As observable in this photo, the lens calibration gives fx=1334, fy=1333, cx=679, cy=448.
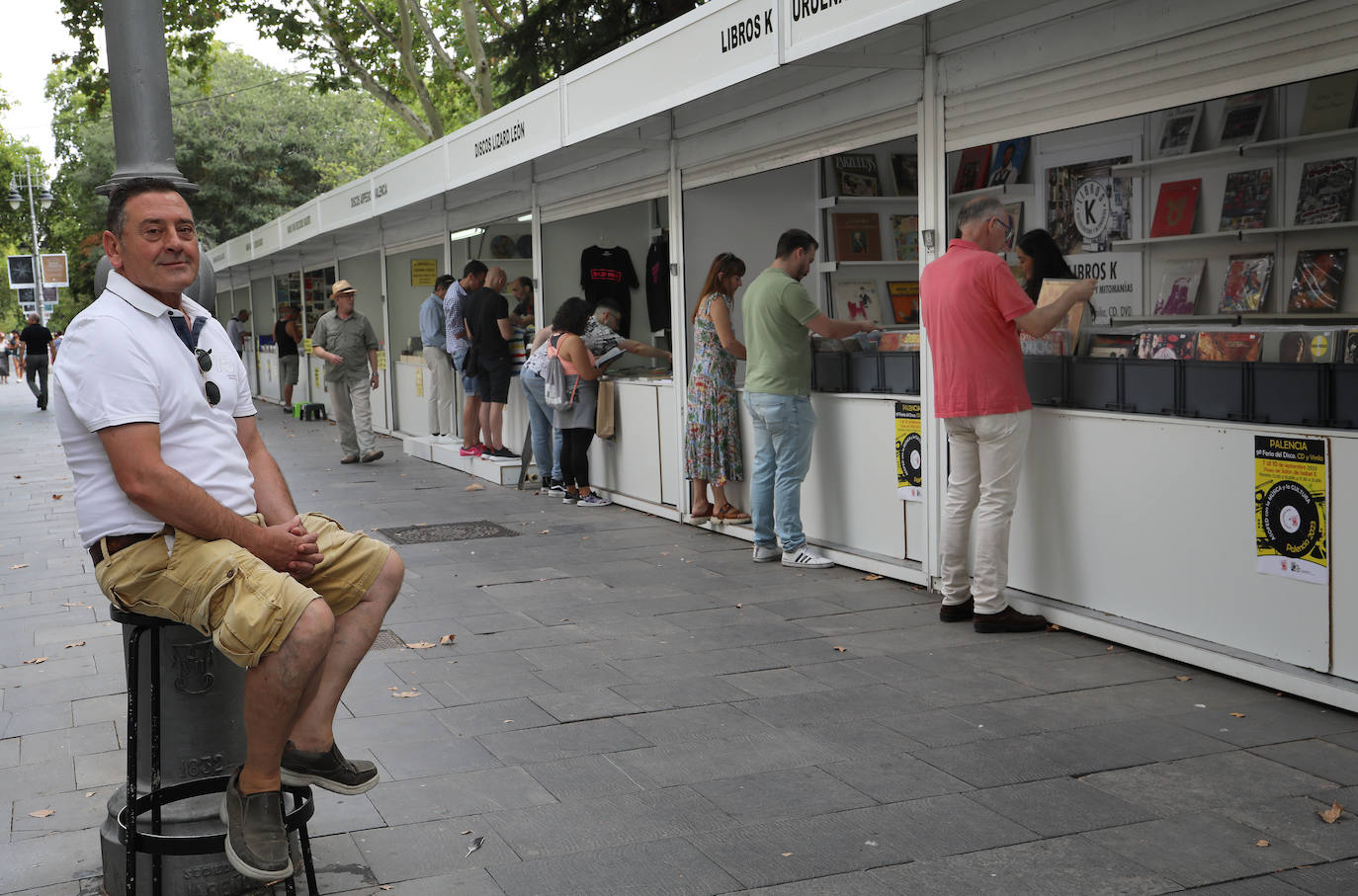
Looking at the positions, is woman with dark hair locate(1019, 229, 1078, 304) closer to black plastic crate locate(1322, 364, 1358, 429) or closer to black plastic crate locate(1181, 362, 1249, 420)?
black plastic crate locate(1181, 362, 1249, 420)

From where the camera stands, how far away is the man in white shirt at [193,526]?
2.99 m

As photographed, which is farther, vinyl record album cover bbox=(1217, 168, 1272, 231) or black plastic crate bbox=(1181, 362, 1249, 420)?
vinyl record album cover bbox=(1217, 168, 1272, 231)

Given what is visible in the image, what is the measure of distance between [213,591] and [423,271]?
14638 mm

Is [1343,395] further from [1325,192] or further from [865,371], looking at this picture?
[865,371]

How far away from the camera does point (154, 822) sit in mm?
3211

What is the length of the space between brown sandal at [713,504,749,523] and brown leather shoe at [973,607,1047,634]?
2.97m

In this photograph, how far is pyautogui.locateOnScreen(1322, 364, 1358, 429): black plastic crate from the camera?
4.71 m

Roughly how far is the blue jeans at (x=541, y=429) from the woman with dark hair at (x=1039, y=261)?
4.35 meters

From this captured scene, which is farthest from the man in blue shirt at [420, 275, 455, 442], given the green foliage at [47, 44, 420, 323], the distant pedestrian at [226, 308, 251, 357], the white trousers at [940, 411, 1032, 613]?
the green foliage at [47, 44, 420, 323]

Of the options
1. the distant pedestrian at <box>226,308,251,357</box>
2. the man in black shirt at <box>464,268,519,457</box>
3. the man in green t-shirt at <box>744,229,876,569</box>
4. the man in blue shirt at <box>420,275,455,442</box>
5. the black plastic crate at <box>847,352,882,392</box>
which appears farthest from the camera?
the distant pedestrian at <box>226,308,251,357</box>

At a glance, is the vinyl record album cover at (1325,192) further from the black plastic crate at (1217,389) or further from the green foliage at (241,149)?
the green foliage at (241,149)

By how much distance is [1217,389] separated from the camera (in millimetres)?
5281

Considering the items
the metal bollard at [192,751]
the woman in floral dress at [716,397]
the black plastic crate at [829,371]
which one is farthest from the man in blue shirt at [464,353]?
the metal bollard at [192,751]

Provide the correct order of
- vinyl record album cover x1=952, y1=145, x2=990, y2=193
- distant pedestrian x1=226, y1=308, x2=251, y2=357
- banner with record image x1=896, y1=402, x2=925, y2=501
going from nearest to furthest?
vinyl record album cover x1=952, y1=145, x2=990, y2=193 < banner with record image x1=896, y1=402, x2=925, y2=501 < distant pedestrian x1=226, y1=308, x2=251, y2=357
